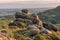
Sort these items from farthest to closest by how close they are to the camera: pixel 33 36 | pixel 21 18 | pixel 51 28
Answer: pixel 21 18, pixel 51 28, pixel 33 36

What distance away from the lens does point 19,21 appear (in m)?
88.9

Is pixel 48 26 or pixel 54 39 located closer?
pixel 54 39

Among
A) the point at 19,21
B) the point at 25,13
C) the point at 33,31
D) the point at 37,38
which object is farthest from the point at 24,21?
the point at 37,38

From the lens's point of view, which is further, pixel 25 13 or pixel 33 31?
pixel 25 13

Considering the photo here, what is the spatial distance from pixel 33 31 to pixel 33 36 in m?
2.62

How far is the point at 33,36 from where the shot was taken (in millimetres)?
63219

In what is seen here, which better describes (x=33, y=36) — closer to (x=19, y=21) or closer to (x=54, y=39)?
(x=54, y=39)

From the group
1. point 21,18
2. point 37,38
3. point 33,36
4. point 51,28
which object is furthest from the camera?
point 21,18

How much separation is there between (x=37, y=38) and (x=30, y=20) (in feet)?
105

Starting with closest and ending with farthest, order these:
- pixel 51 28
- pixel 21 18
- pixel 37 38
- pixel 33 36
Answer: pixel 37 38
pixel 33 36
pixel 51 28
pixel 21 18

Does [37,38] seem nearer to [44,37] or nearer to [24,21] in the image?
[44,37]

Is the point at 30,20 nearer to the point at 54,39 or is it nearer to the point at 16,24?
the point at 16,24

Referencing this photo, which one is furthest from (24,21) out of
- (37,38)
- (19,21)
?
(37,38)

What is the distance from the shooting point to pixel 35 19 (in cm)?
9006
